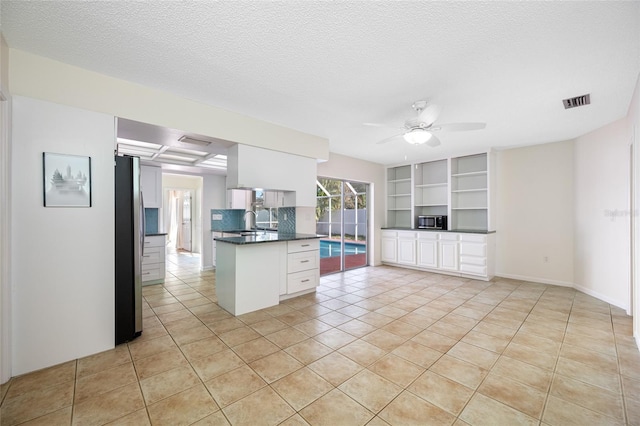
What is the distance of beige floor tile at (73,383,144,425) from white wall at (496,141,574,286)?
6.11 meters

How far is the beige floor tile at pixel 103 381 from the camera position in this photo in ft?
6.04

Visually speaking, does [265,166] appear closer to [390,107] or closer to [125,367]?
[390,107]

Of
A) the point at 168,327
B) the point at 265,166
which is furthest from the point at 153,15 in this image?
the point at 168,327

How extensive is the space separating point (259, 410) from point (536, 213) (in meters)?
5.70

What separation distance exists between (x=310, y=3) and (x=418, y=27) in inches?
30.1

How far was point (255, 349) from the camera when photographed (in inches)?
96.3

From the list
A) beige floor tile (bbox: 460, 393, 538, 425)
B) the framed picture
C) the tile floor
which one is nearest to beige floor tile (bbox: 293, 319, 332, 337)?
the tile floor

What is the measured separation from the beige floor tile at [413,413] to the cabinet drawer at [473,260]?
3997mm

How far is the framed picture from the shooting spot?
217 cm

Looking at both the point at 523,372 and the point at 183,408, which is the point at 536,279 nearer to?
the point at 523,372

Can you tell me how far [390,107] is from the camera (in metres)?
3.09

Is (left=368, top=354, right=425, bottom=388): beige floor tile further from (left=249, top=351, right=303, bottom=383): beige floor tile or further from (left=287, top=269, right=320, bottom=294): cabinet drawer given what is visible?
(left=287, top=269, right=320, bottom=294): cabinet drawer

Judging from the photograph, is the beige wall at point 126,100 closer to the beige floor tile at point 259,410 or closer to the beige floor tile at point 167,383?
the beige floor tile at point 167,383

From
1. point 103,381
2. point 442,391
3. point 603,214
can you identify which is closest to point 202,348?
point 103,381
